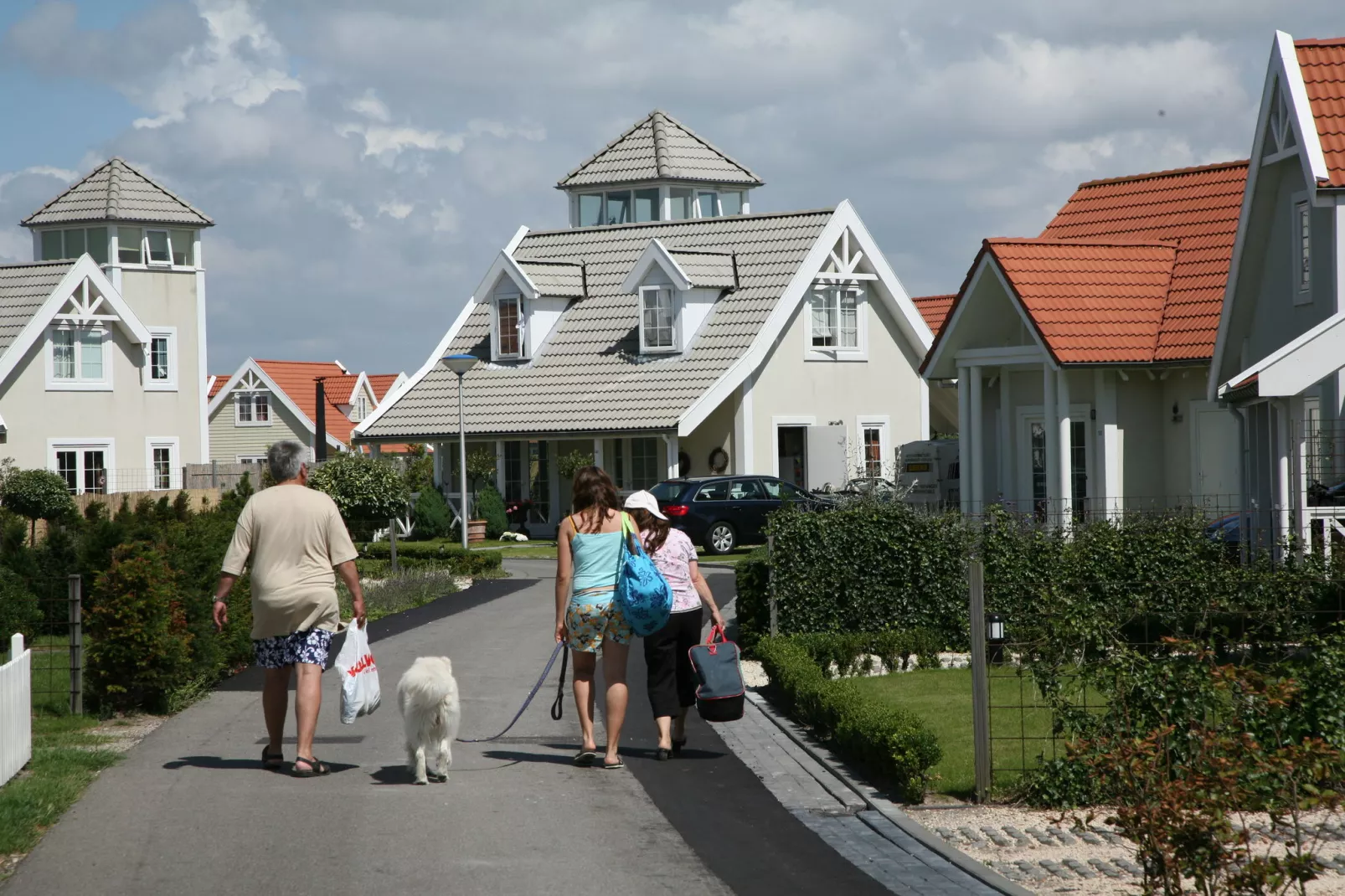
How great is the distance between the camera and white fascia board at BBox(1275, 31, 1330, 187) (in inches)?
785

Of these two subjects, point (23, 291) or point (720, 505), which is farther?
point (23, 291)

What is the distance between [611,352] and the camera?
40156 mm

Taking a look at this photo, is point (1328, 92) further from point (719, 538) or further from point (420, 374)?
point (420, 374)

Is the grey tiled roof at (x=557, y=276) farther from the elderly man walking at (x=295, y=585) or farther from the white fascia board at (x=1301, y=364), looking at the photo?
the elderly man walking at (x=295, y=585)

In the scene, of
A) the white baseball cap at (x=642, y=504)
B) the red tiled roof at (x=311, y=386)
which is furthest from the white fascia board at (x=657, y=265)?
the red tiled roof at (x=311, y=386)

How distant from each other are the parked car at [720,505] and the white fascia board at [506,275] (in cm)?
908

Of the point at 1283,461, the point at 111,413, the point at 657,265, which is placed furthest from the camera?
the point at 111,413

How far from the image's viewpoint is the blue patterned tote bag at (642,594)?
419 inches

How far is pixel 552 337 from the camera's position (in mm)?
41656

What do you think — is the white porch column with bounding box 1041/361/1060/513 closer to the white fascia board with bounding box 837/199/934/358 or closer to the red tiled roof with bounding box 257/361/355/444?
the white fascia board with bounding box 837/199/934/358

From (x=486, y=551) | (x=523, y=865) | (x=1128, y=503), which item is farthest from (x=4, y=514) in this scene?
(x=523, y=865)

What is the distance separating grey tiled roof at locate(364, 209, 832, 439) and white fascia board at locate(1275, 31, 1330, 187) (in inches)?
693

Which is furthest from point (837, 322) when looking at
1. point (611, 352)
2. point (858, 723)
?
point (858, 723)

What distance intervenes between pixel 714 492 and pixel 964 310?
746 centimetres
